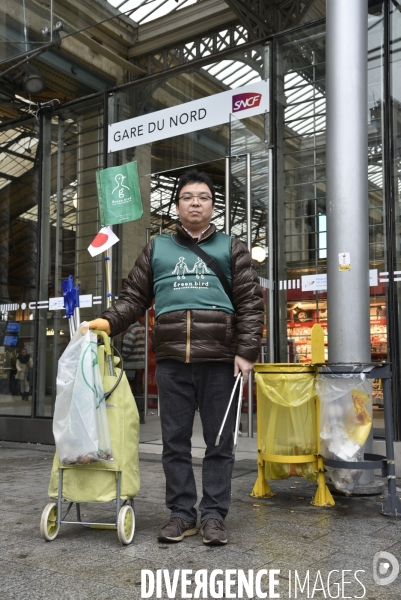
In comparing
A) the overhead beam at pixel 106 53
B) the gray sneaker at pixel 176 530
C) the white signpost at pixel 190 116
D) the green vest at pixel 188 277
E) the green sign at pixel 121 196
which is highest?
the overhead beam at pixel 106 53

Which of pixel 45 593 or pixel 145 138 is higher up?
pixel 145 138

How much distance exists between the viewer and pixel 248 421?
6.73m

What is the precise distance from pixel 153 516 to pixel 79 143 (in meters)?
5.95

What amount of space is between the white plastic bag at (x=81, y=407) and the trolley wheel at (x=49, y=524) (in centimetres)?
28

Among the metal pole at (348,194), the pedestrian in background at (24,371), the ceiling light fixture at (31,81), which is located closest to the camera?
the metal pole at (348,194)

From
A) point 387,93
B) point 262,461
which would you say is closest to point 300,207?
point 387,93

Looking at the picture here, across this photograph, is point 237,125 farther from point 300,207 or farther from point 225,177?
point 300,207

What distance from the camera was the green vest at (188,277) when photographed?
→ 3.45 metres

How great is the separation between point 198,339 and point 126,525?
1.01 metres

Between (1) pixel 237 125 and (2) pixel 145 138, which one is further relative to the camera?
(2) pixel 145 138

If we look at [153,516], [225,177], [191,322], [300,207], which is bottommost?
[153,516]

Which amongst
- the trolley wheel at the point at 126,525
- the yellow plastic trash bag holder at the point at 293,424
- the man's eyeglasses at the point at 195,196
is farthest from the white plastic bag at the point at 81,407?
the yellow plastic trash bag holder at the point at 293,424

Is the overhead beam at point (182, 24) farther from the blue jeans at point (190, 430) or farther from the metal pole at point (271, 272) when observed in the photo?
the blue jeans at point (190, 430)

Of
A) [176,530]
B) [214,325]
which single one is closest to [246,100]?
[214,325]
